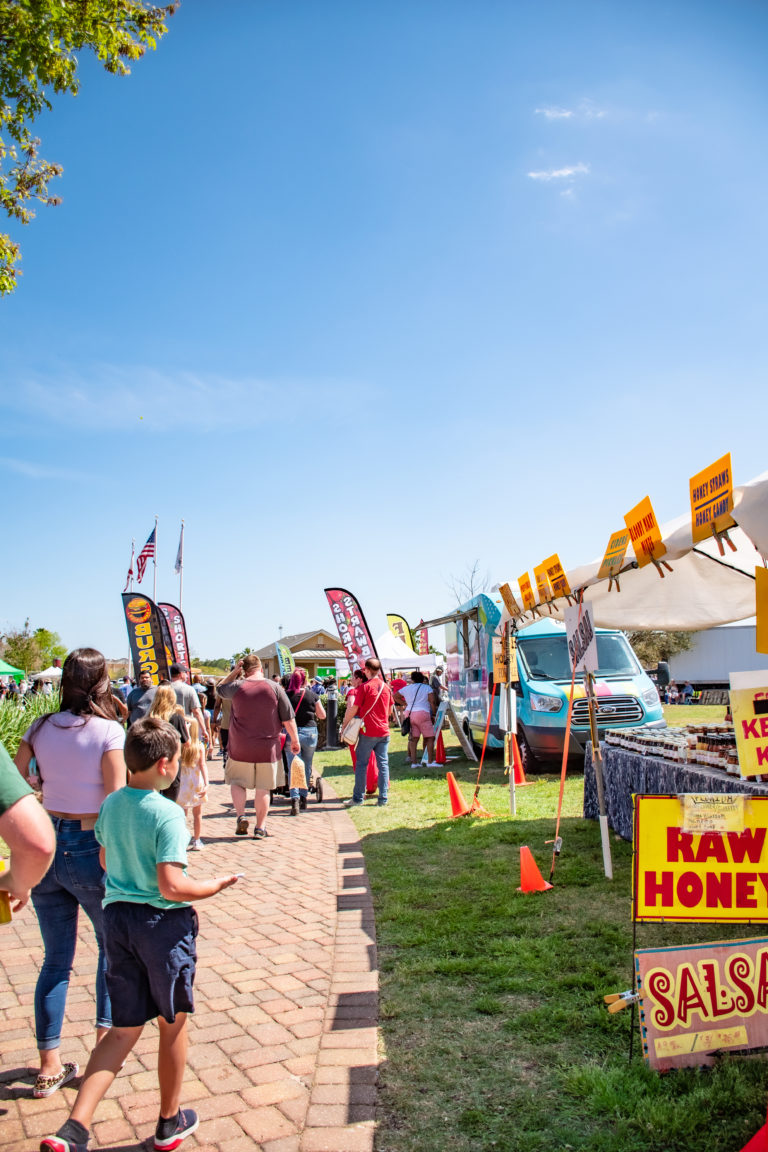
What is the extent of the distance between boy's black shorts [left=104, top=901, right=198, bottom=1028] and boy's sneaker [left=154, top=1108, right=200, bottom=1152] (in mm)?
424

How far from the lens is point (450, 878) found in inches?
252

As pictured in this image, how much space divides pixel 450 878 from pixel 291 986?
2.32m

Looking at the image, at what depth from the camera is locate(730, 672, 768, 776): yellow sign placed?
12.4 feet

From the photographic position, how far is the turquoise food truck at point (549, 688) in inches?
471

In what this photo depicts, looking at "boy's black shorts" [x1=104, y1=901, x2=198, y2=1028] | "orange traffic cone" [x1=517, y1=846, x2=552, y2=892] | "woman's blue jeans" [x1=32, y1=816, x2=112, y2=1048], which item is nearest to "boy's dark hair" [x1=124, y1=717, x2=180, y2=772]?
"boy's black shorts" [x1=104, y1=901, x2=198, y2=1028]

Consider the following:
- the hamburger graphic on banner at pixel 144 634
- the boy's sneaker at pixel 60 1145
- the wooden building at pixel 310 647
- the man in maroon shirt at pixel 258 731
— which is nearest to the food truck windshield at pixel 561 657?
the man in maroon shirt at pixel 258 731

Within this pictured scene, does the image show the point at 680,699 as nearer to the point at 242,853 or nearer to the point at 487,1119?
the point at 242,853

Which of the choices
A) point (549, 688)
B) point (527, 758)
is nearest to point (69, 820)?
point (549, 688)

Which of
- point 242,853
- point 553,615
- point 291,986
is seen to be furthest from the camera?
point 553,615

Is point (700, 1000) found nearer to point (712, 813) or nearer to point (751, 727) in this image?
point (712, 813)

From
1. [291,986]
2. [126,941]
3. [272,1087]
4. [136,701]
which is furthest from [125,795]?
[136,701]

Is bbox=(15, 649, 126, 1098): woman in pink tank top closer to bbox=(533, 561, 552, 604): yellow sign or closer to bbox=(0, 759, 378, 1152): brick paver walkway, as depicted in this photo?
bbox=(0, 759, 378, 1152): brick paver walkway

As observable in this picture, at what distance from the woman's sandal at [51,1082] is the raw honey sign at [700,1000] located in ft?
7.85

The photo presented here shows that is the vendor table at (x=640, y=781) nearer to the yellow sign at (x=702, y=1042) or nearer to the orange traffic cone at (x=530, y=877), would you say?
the orange traffic cone at (x=530, y=877)
